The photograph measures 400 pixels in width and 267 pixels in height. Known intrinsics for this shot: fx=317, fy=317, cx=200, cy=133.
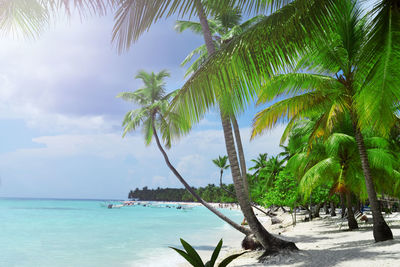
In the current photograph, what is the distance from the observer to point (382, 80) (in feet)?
13.6

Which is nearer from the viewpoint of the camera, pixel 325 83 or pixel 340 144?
pixel 325 83

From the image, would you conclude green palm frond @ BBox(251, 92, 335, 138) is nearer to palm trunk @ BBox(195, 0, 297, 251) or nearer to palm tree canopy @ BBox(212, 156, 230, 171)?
palm trunk @ BBox(195, 0, 297, 251)

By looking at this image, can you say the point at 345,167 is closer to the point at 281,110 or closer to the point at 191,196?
the point at 281,110

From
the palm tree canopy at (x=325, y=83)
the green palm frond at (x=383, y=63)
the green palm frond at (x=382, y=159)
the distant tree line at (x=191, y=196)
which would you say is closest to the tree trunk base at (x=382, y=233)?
the palm tree canopy at (x=325, y=83)

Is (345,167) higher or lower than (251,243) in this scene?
higher

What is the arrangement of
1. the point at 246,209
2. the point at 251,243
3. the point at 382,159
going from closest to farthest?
1. the point at 246,209
2. the point at 251,243
3. the point at 382,159

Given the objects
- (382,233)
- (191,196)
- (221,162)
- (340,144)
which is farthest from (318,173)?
(191,196)

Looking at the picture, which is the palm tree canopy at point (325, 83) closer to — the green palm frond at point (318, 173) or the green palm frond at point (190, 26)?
the green palm frond at point (318, 173)

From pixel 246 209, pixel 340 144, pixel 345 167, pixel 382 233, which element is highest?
pixel 340 144

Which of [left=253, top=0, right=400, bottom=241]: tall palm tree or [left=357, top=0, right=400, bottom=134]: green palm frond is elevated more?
[left=253, top=0, right=400, bottom=241]: tall palm tree

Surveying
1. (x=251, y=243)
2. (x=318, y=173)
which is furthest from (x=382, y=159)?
(x=251, y=243)

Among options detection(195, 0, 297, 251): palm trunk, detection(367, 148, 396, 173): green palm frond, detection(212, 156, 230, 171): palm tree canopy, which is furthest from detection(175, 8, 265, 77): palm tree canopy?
detection(212, 156, 230, 171): palm tree canopy

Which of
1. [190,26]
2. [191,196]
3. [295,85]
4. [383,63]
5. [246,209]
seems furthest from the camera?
[191,196]

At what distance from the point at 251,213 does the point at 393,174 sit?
7.63 m
